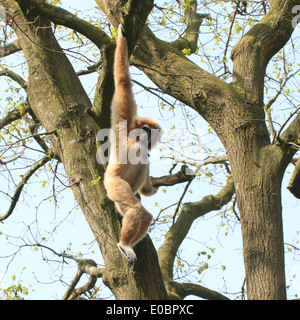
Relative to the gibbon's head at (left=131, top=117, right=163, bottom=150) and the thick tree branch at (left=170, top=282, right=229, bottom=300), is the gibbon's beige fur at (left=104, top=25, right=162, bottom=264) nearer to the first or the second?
the gibbon's head at (left=131, top=117, right=163, bottom=150)

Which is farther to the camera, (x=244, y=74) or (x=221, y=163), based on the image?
(x=221, y=163)

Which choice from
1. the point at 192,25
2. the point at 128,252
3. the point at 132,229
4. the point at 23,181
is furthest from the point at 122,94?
the point at 192,25

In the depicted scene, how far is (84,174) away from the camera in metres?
5.24

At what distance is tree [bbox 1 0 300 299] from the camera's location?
465 centimetres

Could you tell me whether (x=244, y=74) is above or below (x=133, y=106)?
above

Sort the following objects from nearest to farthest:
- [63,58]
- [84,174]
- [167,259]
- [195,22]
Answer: [84,174] → [63,58] → [167,259] → [195,22]

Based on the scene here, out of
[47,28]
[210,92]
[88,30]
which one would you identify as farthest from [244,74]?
[47,28]

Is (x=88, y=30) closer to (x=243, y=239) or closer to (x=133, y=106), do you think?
(x=133, y=106)

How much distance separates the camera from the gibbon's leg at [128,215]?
15.5 ft

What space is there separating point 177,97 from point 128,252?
2283 mm

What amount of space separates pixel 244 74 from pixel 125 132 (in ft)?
5.81

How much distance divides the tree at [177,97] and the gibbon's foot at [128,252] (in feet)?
0.35

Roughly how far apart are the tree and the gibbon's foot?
4.2 inches

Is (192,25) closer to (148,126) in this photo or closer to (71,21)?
(148,126)
